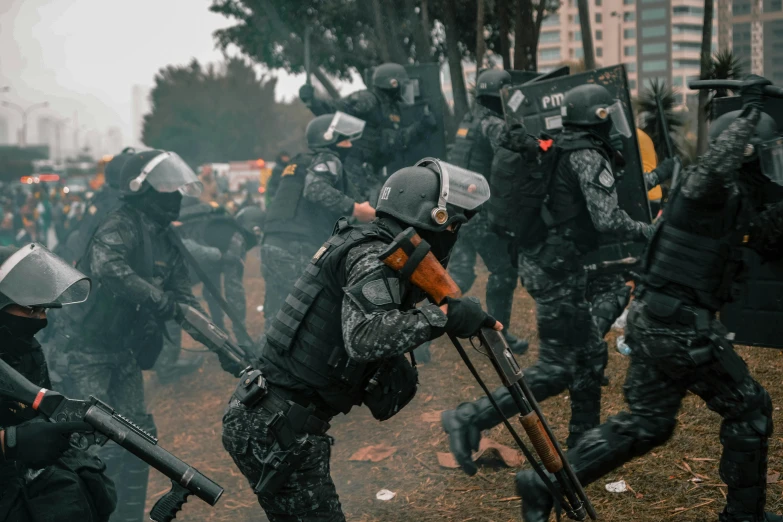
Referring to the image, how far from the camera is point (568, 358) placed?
199 inches

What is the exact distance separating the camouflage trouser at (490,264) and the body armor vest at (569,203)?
1.96 meters

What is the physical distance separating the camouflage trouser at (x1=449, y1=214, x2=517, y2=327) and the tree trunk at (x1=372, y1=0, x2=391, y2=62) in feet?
23.3

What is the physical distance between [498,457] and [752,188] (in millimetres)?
2513

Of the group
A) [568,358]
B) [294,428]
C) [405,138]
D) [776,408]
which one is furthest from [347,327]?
[405,138]

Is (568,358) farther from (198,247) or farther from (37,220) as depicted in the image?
(37,220)

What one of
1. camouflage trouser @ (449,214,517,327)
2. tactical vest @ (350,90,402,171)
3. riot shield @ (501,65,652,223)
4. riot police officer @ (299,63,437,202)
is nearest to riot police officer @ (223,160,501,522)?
riot shield @ (501,65,652,223)

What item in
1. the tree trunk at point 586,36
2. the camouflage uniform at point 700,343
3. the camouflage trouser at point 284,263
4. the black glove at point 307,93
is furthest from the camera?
the tree trunk at point 586,36

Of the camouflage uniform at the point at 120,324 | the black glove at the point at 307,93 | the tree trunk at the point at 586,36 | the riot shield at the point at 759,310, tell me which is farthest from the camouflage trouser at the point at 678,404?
the tree trunk at the point at 586,36

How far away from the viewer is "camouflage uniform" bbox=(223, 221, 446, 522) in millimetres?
3064

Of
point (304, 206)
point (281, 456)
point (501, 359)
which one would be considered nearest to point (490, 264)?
point (304, 206)

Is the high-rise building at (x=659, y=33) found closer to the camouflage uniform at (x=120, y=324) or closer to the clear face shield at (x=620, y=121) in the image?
the clear face shield at (x=620, y=121)

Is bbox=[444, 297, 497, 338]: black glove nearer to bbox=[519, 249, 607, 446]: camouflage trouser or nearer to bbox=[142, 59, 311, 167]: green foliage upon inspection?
bbox=[519, 249, 607, 446]: camouflage trouser

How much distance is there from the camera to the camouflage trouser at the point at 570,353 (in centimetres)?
504

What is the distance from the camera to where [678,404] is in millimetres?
3824
